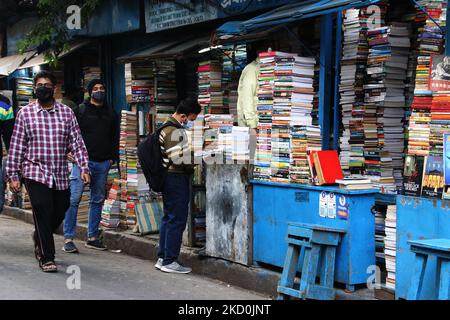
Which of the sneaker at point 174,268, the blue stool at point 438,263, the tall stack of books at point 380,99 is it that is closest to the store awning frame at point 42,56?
the sneaker at point 174,268

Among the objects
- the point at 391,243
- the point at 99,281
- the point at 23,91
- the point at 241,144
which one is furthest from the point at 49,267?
the point at 23,91

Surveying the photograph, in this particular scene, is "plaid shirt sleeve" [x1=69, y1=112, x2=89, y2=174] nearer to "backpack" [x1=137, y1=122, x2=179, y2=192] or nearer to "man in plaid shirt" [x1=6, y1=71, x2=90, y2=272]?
"man in plaid shirt" [x1=6, y1=71, x2=90, y2=272]

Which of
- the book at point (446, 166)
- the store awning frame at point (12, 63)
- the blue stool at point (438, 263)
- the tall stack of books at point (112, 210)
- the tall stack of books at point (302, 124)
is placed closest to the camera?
the blue stool at point (438, 263)

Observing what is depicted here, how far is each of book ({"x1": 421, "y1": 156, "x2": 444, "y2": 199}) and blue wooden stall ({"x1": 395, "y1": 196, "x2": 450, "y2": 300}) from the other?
0.15 m

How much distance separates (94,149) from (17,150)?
5.62 feet

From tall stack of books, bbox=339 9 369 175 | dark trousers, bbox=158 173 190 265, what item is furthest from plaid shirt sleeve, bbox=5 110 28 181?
tall stack of books, bbox=339 9 369 175

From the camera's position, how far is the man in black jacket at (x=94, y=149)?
27.7 feet

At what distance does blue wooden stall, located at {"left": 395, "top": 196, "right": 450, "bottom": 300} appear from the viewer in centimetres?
507

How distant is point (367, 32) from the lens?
7383mm

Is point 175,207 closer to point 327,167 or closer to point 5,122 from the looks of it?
point 327,167

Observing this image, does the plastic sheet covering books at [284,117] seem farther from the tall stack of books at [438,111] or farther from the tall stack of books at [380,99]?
the tall stack of books at [438,111]

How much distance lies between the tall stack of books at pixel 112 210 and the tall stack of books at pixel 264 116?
314 centimetres
